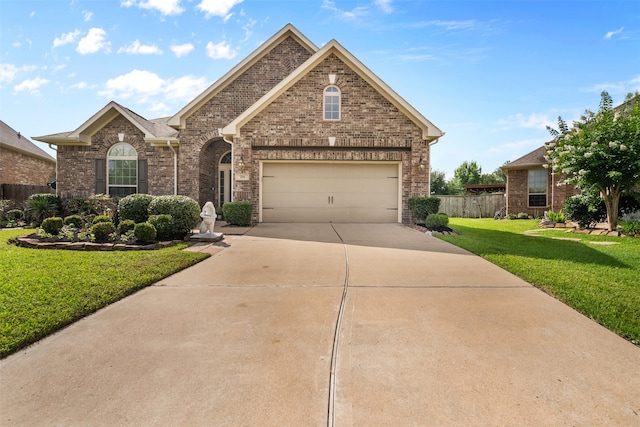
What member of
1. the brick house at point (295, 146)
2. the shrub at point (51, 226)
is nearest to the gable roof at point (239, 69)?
the brick house at point (295, 146)

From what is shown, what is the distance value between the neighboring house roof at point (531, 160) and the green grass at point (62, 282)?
746 inches

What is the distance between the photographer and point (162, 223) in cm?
854

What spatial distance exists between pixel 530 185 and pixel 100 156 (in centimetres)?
2199

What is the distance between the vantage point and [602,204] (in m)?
12.5

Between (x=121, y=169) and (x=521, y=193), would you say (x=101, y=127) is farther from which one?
(x=521, y=193)

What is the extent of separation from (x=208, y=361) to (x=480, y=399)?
1.91m

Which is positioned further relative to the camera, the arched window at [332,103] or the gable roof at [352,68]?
the arched window at [332,103]

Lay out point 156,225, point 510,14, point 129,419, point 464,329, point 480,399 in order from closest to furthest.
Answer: point 129,419, point 480,399, point 464,329, point 156,225, point 510,14

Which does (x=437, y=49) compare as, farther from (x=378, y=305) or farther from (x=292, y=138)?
(x=378, y=305)

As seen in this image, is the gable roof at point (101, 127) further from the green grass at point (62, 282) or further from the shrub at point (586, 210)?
the shrub at point (586, 210)

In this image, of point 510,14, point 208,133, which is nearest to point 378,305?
point 510,14

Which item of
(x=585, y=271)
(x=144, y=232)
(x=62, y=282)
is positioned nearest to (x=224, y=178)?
(x=144, y=232)

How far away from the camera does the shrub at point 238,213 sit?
38.3ft

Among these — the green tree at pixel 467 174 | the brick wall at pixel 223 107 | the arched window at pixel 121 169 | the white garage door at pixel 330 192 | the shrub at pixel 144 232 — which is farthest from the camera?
the green tree at pixel 467 174
